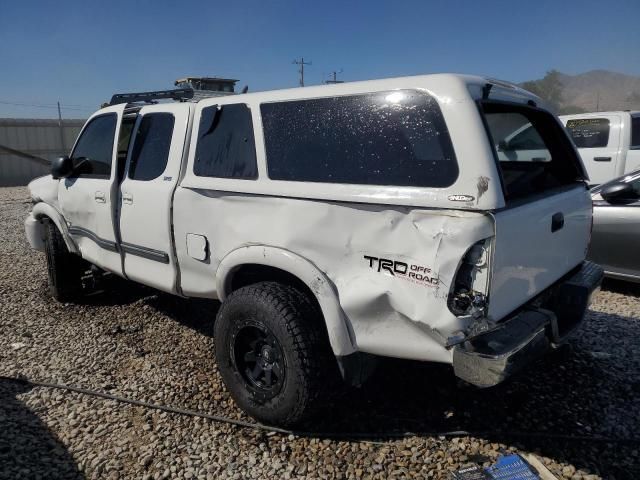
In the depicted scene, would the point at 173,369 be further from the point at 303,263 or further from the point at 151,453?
the point at 303,263

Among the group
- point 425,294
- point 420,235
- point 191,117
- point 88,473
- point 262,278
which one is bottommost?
point 88,473

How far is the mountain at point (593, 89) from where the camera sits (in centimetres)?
7256

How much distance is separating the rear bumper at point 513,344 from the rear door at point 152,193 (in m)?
2.19

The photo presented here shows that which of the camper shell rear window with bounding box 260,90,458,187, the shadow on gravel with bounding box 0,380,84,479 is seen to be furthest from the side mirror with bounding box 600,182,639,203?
the shadow on gravel with bounding box 0,380,84,479

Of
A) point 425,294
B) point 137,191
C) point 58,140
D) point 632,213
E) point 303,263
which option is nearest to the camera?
point 425,294

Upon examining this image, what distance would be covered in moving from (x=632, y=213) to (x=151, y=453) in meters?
4.73

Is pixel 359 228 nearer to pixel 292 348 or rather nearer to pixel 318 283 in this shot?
pixel 318 283

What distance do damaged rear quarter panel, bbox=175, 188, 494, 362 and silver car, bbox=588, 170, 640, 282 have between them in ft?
11.4

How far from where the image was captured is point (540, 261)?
8.82ft

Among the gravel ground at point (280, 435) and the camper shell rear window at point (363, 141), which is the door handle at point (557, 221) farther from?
the gravel ground at point (280, 435)

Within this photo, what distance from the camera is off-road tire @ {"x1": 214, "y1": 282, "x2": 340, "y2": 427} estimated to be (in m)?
2.67

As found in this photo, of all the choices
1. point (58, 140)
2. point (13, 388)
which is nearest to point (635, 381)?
point (13, 388)

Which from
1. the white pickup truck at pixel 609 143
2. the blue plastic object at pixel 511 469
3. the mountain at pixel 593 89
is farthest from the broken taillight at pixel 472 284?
the mountain at pixel 593 89

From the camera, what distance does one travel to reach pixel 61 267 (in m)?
5.01
